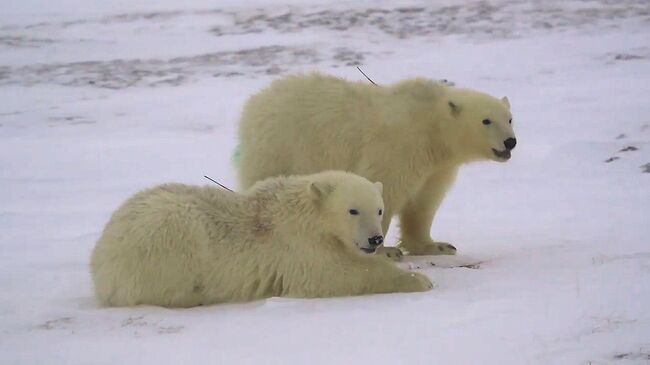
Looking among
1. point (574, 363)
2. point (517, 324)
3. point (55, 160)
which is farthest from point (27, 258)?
point (55, 160)

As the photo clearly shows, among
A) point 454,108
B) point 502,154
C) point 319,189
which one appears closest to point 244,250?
point 319,189

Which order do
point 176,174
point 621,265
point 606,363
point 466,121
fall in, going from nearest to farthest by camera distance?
1. point 606,363
2. point 621,265
3. point 466,121
4. point 176,174

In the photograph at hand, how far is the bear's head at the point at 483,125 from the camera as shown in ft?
23.6

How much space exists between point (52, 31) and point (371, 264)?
62.4 feet

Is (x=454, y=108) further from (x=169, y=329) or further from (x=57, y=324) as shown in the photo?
(x=57, y=324)

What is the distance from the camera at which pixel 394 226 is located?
9.45 metres

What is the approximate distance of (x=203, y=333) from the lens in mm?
4859

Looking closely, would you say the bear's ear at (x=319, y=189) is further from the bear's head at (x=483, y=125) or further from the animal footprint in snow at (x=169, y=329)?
the bear's head at (x=483, y=125)

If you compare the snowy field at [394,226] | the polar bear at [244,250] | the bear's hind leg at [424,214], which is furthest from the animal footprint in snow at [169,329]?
the bear's hind leg at [424,214]

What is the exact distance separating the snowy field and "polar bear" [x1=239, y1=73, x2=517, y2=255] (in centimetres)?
73

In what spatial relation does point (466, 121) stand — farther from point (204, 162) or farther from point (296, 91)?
point (204, 162)

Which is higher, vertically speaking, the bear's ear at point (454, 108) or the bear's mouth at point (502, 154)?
the bear's ear at point (454, 108)

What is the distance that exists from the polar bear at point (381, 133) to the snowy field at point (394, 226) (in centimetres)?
73

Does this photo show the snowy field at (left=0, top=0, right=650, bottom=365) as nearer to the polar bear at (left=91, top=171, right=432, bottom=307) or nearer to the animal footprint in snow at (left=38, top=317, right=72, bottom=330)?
the animal footprint in snow at (left=38, top=317, right=72, bottom=330)
